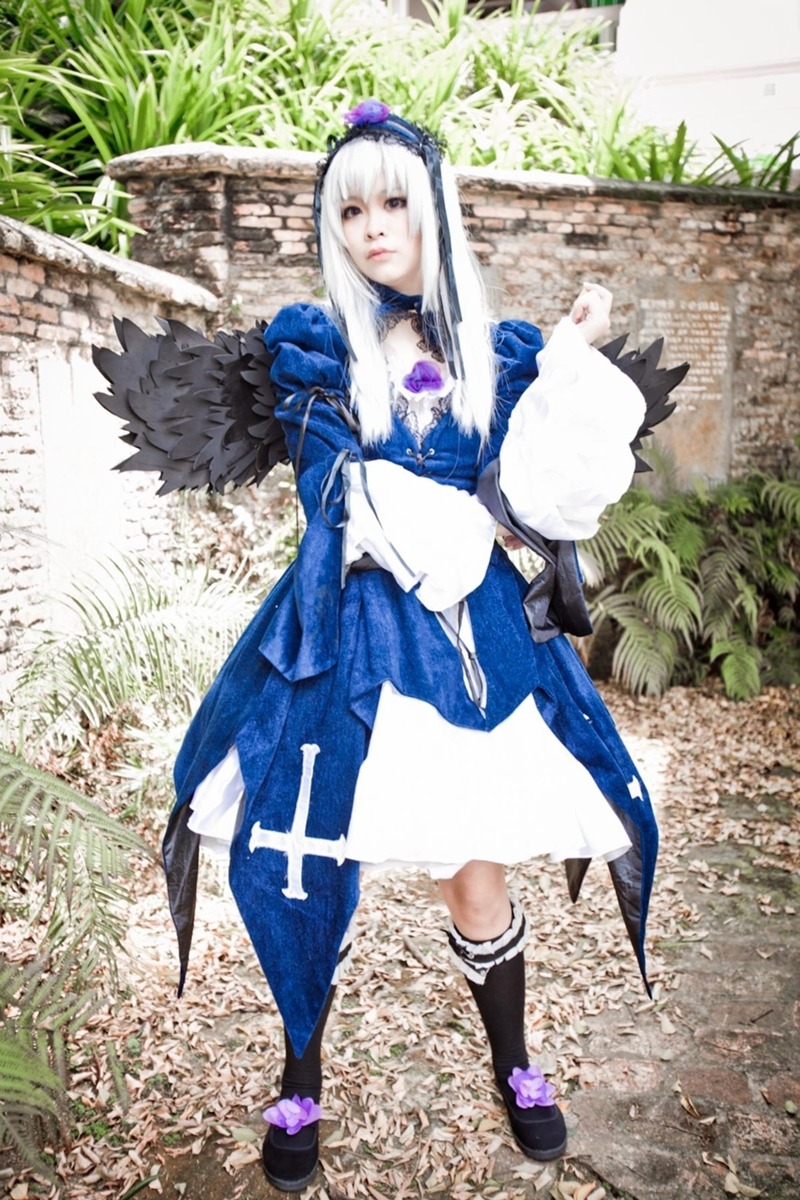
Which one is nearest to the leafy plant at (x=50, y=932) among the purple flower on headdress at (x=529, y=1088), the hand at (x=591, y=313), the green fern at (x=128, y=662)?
the purple flower on headdress at (x=529, y=1088)

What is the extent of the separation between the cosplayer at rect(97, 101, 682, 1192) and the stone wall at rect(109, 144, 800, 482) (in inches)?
125

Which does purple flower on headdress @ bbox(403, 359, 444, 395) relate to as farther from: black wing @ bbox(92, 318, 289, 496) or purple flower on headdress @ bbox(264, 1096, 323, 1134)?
purple flower on headdress @ bbox(264, 1096, 323, 1134)

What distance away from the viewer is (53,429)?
342 centimetres

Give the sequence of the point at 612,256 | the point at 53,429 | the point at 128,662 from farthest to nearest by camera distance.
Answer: the point at 612,256
the point at 53,429
the point at 128,662

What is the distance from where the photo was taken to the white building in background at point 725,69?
7.44m

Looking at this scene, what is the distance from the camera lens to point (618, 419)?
1464 millimetres

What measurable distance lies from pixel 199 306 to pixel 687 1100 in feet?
12.8

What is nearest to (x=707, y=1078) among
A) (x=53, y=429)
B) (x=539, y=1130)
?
(x=539, y=1130)

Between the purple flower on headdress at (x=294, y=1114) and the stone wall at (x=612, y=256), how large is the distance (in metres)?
3.87

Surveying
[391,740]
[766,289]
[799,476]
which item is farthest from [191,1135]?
[766,289]

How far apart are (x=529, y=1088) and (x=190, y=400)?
1.43m

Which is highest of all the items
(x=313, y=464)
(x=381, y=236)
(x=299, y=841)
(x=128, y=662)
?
(x=381, y=236)

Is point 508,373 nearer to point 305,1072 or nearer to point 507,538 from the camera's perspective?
point 507,538

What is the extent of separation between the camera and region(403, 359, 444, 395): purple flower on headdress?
163 cm
